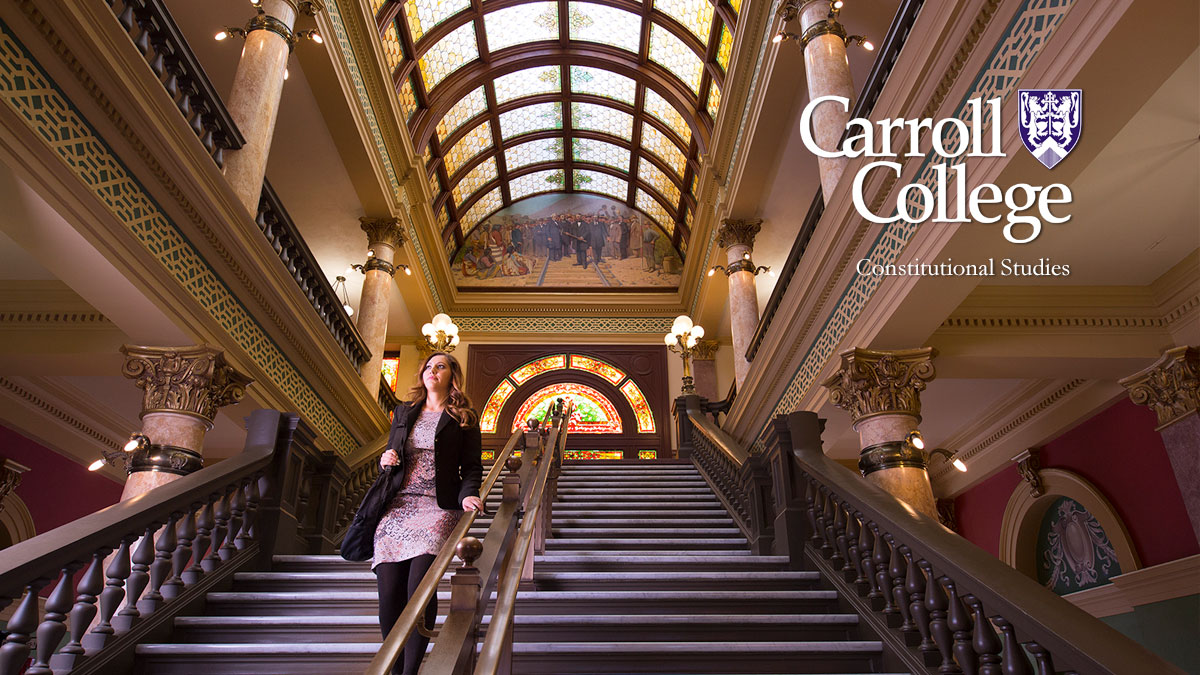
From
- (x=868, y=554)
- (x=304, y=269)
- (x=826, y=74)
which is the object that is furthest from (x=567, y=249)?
(x=868, y=554)

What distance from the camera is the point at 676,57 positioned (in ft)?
42.9

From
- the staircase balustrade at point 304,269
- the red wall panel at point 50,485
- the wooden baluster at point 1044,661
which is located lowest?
the wooden baluster at point 1044,661

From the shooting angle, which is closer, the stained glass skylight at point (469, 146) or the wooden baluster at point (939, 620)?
the wooden baluster at point (939, 620)

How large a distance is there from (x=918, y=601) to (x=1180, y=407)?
180 inches

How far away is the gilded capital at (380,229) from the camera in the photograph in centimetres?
1219

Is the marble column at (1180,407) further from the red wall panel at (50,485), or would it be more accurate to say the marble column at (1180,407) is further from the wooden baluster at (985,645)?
the red wall panel at (50,485)

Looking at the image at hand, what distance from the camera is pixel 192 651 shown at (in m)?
3.49

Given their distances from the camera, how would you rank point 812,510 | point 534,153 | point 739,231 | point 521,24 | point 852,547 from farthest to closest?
point 534,153 → point 521,24 → point 739,231 → point 812,510 → point 852,547

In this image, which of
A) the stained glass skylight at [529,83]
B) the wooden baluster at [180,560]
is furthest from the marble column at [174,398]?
the stained glass skylight at [529,83]

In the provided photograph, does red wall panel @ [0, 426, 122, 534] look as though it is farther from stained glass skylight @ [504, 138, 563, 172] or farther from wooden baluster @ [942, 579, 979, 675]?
wooden baluster @ [942, 579, 979, 675]

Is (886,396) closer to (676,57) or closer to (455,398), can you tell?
(455,398)

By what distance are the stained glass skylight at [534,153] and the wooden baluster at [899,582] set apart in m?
14.3

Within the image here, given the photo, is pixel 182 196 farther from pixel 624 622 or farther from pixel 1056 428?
pixel 1056 428

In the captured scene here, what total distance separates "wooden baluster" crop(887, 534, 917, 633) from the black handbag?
2.31 metres
